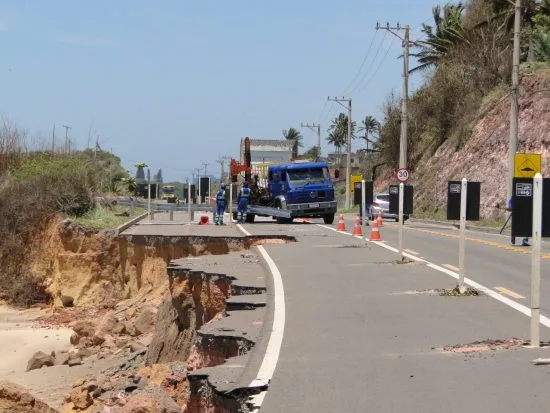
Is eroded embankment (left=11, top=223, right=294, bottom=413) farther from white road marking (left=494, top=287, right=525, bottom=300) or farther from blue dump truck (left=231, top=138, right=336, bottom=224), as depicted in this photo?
blue dump truck (left=231, top=138, right=336, bottom=224)

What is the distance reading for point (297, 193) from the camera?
34.8 meters

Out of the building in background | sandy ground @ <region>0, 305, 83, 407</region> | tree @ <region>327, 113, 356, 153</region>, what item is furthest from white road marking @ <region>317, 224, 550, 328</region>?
tree @ <region>327, 113, 356, 153</region>

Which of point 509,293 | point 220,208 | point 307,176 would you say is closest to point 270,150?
point 307,176

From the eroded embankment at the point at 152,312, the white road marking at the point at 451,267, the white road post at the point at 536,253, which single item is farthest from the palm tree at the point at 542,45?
the white road post at the point at 536,253

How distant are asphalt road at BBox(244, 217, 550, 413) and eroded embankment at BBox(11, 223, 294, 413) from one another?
655 mm

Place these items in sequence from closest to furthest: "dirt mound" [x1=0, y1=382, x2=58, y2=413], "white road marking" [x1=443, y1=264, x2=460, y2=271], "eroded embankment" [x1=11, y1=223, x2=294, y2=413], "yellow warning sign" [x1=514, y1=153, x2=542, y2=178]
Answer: "eroded embankment" [x1=11, y1=223, x2=294, y2=413] → "dirt mound" [x1=0, y1=382, x2=58, y2=413] → "white road marking" [x1=443, y1=264, x2=460, y2=271] → "yellow warning sign" [x1=514, y1=153, x2=542, y2=178]

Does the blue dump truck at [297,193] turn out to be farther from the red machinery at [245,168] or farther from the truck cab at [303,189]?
the red machinery at [245,168]

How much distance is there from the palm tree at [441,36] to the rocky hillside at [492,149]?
9532 mm

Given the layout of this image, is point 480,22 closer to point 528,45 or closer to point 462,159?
point 528,45

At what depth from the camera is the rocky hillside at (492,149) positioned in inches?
1674

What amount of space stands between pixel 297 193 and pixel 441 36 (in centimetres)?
3483

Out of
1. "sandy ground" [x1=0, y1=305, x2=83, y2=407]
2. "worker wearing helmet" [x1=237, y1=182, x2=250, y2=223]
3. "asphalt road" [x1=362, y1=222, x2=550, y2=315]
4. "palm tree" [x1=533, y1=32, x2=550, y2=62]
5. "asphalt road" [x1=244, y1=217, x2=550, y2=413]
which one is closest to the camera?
"asphalt road" [x1=244, y1=217, x2=550, y2=413]

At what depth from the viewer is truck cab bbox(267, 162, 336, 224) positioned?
34.8 m

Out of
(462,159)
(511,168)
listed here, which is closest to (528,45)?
(462,159)
